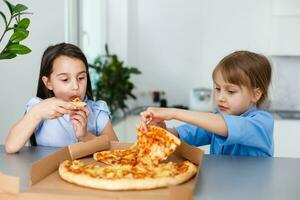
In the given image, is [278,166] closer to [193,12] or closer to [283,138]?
[283,138]

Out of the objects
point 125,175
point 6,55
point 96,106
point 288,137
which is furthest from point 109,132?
point 288,137

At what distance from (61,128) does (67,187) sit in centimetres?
54

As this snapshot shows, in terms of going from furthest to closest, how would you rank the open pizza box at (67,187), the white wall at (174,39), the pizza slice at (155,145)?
the white wall at (174,39) < the pizza slice at (155,145) < the open pizza box at (67,187)

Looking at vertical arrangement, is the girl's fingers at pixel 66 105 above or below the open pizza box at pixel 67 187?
above

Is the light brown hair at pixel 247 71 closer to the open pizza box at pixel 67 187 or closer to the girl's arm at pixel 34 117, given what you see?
the open pizza box at pixel 67 187

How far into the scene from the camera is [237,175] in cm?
100

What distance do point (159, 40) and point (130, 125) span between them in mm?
958

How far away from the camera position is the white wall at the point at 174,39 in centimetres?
376

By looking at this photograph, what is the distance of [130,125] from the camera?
3.58 metres

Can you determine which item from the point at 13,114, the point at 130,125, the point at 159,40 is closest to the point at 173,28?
the point at 159,40

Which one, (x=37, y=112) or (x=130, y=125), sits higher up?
(x=37, y=112)

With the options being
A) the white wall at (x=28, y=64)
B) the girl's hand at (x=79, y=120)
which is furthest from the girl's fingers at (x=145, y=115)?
the white wall at (x=28, y=64)

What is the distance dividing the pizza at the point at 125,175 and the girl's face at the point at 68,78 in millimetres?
380

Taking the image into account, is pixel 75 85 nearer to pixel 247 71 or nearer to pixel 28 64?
pixel 247 71
